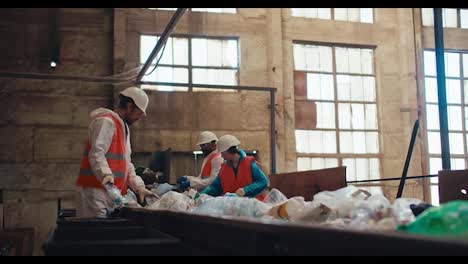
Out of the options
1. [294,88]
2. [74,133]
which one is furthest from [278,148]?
[74,133]

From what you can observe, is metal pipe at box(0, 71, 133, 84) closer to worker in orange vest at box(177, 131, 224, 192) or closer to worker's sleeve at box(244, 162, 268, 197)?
worker in orange vest at box(177, 131, 224, 192)

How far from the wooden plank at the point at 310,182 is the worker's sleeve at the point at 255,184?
244mm

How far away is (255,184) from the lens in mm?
5965

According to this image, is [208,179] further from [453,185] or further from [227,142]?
[453,185]

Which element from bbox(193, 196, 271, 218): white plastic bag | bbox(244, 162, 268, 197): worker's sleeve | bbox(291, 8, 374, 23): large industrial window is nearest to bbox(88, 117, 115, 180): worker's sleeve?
bbox(193, 196, 271, 218): white plastic bag

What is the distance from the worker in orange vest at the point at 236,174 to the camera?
6.08 m

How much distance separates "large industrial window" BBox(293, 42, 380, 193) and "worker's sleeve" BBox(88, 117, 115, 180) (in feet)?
24.5

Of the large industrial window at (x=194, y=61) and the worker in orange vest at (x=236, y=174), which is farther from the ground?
the large industrial window at (x=194, y=61)

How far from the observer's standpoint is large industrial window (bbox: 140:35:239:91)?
10.9 metres

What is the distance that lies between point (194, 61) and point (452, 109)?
239 inches

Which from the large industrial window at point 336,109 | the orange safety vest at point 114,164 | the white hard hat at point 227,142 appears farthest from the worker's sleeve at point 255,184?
the large industrial window at point 336,109

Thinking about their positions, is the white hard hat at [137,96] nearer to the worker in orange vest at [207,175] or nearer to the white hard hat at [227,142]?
the white hard hat at [227,142]

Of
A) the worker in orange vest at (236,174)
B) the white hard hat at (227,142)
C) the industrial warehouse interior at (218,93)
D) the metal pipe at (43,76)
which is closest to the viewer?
the worker in orange vest at (236,174)

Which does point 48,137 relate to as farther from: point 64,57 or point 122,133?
point 122,133
